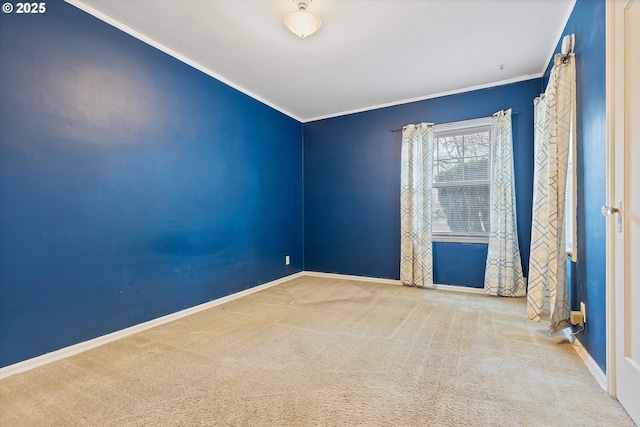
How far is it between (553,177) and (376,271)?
256cm

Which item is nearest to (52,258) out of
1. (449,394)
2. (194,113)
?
(194,113)

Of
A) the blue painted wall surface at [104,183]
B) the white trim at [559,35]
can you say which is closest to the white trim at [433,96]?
the white trim at [559,35]

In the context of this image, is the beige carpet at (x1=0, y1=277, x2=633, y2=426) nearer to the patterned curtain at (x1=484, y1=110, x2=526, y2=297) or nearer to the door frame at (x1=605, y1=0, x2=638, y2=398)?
the door frame at (x1=605, y1=0, x2=638, y2=398)

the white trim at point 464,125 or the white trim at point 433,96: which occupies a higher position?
the white trim at point 433,96

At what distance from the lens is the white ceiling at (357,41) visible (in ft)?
7.22

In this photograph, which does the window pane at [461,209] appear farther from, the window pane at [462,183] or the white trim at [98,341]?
the white trim at [98,341]

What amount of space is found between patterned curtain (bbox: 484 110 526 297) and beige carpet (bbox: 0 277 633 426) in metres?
0.68

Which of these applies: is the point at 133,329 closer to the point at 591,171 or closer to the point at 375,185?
the point at 375,185

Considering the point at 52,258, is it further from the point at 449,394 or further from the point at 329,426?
the point at 449,394

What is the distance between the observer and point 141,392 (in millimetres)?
1586

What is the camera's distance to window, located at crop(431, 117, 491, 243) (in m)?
3.66

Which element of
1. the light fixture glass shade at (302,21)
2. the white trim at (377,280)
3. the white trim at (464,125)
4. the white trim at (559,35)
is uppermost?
the white trim at (559,35)

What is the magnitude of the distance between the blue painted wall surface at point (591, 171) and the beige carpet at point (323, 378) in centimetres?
35

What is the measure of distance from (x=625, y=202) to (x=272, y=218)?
3518 millimetres
